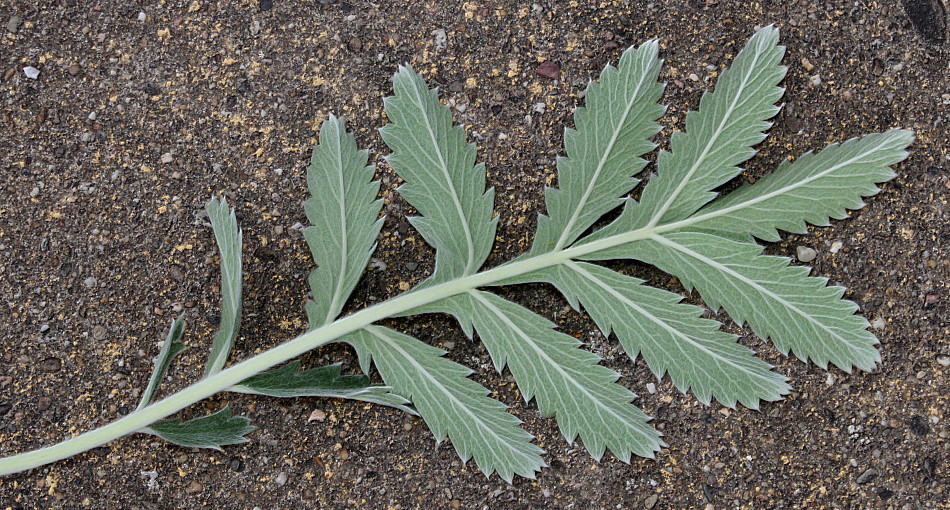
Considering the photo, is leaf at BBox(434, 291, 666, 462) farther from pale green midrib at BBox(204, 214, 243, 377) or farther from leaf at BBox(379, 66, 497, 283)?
pale green midrib at BBox(204, 214, 243, 377)

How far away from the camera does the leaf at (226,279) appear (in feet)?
4.54

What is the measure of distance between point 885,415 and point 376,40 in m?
1.31

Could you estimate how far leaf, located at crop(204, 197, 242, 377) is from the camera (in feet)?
4.54

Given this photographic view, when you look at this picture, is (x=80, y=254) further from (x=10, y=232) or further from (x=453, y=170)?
(x=453, y=170)

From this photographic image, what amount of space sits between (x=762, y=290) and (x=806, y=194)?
0.20 m

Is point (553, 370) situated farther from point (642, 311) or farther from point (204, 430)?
point (204, 430)

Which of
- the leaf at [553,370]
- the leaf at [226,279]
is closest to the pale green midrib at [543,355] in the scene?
the leaf at [553,370]

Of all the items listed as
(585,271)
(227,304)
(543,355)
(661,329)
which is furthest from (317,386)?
(661,329)

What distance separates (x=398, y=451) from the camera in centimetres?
147

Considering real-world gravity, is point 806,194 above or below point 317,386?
below

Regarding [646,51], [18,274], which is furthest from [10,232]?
[646,51]

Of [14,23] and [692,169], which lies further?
[14,23]

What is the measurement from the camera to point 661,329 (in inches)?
54.2

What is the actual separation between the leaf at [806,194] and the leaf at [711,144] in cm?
5
